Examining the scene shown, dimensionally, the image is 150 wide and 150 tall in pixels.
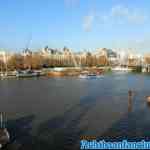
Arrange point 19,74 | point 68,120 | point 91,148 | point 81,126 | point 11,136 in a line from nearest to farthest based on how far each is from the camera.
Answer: point 91,148 → point 11,136 → point 81,126 → point 68,120 → point 19,74

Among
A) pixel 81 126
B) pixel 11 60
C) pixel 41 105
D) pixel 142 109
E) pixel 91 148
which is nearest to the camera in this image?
pixel 91 148

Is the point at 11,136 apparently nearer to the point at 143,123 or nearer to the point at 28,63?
the point at 143,123

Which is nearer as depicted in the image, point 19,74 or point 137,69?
point 19,74

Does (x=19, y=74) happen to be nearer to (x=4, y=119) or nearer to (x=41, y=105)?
(x=41, y=105)

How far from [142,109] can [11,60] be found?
65.7 metres

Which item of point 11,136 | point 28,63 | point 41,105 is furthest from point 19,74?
point 11,136

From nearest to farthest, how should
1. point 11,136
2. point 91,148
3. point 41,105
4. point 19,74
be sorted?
1. point 91,148
2. point 11,136
3. point 41,105
4. point 19,74

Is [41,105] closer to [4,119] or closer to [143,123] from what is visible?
[4,119]

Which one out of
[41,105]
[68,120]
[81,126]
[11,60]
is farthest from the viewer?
[11,60]

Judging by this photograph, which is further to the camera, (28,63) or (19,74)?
(28,63)

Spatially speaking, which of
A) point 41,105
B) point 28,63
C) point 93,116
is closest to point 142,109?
point 93,116

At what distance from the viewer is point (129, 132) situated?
14.8 m

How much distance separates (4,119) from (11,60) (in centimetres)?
6618

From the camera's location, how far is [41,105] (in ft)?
75.5
